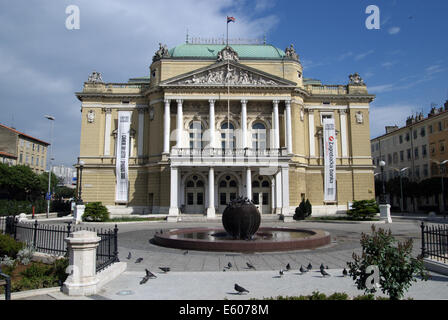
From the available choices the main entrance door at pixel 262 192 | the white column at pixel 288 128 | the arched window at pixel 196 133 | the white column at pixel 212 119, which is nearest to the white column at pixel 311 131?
the white column at pixel 288 128

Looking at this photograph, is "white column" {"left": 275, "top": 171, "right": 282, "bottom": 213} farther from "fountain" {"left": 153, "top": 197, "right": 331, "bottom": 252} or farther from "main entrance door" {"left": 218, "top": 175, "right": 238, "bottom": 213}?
"fountain" {"left": 153, "top": 197, "right": 331, "bottom": 252}

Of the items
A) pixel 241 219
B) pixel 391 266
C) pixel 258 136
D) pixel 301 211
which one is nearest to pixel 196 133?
pixel 258 136

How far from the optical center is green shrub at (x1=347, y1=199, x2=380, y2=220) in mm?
32594

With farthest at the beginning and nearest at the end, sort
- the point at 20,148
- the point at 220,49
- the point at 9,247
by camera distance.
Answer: the point at 20,148
the point at 220,49
the point at 9,247

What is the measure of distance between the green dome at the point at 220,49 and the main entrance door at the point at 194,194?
15713mm

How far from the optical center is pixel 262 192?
40906 millimetres

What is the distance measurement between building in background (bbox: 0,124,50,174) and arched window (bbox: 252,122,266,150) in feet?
165

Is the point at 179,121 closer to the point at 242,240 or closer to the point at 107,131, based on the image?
the point at 107,131

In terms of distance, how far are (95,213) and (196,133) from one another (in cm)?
1593

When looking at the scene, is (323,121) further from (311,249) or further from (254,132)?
(311,249)

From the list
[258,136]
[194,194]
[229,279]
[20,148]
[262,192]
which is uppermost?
[20,148]

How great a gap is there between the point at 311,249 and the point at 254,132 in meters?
28.2

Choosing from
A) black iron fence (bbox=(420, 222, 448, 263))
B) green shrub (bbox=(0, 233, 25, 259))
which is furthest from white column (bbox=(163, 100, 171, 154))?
black iron fence (bbox=(420, 222, 448, 263))
